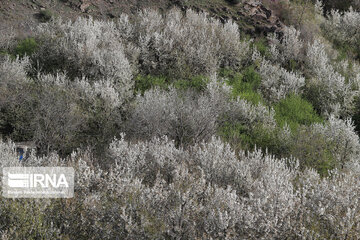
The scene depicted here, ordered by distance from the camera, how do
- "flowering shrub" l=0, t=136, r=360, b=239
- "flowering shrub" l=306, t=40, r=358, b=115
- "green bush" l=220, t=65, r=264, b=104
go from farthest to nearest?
"flowering shrub" l=306, t=40, r=358, b=115 < "green bush" l=220, t=65, r=264, b=104 < "flowering shrub" l=0, t=136, r=360, b=239

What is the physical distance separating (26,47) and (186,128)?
7.47 m

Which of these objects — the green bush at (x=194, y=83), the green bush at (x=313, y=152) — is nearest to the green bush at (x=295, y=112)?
the green bush at (x=313, y=152)

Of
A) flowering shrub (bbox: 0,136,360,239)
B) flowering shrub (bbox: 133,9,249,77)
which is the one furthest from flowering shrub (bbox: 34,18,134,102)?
flowering shrub (bbox: 0,136,360,239)

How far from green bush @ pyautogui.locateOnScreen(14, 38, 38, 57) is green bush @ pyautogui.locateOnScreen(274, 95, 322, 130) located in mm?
8429

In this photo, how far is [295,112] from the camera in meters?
11.2

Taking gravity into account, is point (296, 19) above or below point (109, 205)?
above

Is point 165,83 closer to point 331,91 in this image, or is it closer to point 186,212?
point 331,91

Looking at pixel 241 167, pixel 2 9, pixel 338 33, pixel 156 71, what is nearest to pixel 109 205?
pixel 241 167

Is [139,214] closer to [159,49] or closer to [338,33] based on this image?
[159,49]

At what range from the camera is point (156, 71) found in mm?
12180

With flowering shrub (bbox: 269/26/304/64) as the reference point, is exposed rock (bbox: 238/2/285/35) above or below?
above

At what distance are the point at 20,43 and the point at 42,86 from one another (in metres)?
4.58

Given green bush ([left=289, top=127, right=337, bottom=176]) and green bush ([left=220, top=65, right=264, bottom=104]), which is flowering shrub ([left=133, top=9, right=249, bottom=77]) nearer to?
green bush ([left=220, top=65, right=264, bottom=104])

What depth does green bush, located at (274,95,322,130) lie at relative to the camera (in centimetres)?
1075
